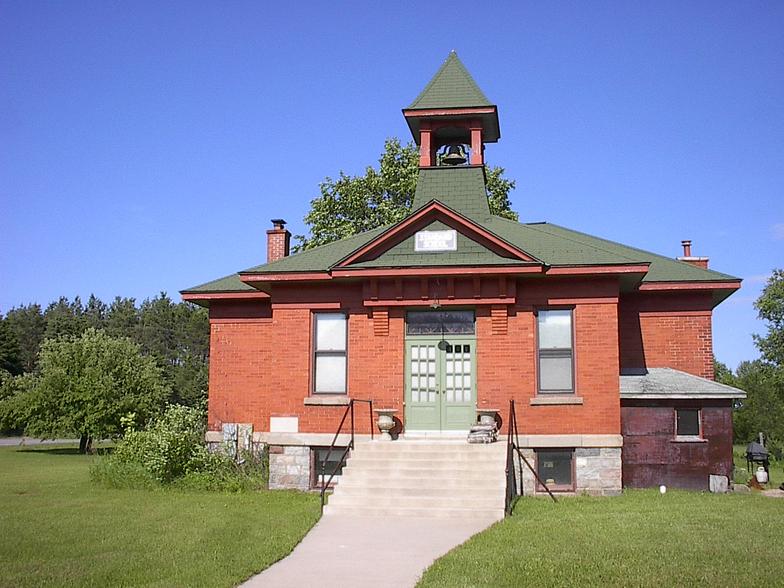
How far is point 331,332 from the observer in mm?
18125

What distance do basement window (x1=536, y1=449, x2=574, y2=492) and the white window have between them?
14.9 feet

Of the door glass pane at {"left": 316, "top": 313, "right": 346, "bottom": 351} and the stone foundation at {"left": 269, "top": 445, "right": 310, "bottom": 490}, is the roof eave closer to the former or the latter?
the door glass pane at {"left": 316, "top": 313, "right": 346, "bottom": 351}

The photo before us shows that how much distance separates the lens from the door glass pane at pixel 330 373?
17.9m

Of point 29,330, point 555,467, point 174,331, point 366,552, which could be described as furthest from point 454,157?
point 29,330

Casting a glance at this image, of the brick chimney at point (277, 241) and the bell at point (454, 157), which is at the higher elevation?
the bell at point (454, 157)

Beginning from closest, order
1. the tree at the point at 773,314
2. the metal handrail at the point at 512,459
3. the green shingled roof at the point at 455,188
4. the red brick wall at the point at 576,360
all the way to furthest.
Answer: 1. the metal handrail at the point at 512,459
2. the red brick wall at the point at 576,360
3. the green shingled roof at the point at 455,188
4. the tree at the point at 773,314

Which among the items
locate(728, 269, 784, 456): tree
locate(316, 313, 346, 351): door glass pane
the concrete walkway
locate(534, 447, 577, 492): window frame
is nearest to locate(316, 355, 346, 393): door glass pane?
locate(316, 313, 346, 351): door glass pane

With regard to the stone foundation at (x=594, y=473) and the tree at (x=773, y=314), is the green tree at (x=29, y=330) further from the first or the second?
the stone foundation at (x=594, y=473)

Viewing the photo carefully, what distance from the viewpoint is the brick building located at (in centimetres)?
1659

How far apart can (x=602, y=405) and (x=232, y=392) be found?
8499 millimetres

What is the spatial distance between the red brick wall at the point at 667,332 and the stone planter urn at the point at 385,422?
18.8ft

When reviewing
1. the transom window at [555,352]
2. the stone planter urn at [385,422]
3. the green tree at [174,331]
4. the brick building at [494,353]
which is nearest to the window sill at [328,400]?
the brick building at [494,353]

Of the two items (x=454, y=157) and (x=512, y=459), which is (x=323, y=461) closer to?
(x=512, y=459)

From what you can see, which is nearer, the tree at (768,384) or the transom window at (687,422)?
the transom window at (687,422)
